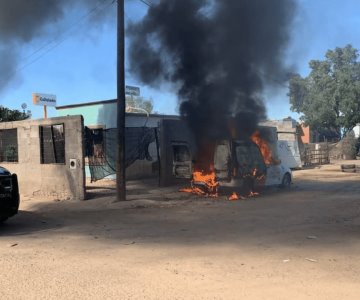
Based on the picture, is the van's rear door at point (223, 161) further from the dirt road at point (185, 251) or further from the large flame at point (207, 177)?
the dirt road at point (185, 251)

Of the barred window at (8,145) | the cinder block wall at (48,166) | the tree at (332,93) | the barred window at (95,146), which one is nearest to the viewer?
the cinder block wall at (48,166)

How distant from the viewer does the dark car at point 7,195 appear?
8.96 meters

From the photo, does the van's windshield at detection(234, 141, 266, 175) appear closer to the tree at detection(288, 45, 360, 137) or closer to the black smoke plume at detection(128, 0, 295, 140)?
the black smoke plume at detection(128, 0, 295, 140)

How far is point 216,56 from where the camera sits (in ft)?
48.6

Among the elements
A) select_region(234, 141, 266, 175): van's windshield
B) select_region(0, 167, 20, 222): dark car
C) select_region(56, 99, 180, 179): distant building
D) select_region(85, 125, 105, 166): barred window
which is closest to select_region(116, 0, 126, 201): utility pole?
select_region(85, 125, 105, 166): barred window

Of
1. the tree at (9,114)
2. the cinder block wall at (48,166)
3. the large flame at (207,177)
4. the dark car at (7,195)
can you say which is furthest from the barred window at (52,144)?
the tree at (9,114)

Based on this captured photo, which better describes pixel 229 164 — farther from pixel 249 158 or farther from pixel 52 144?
pixel 52 144

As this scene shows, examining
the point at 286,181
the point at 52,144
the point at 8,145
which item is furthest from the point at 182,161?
the point at 8,145

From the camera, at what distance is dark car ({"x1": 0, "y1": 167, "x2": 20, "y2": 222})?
8.96 m

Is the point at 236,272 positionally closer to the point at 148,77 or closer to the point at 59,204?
the point at 59,204

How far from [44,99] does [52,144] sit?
17169 mm

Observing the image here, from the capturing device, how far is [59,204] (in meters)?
13.0

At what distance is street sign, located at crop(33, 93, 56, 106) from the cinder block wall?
1392 cm

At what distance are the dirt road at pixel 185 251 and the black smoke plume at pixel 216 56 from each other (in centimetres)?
403
